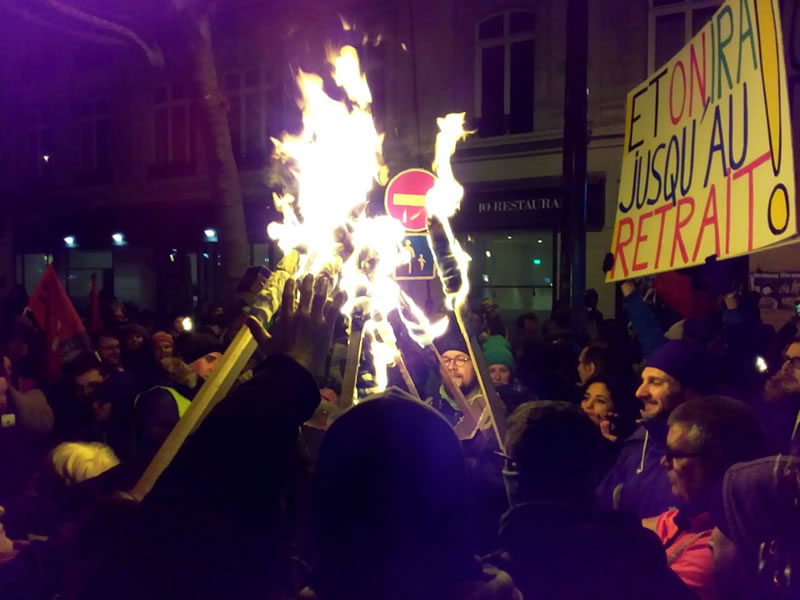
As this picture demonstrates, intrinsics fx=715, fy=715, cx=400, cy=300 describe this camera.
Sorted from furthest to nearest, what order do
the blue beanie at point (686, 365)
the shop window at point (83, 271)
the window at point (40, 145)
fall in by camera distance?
the window at point (40, 145) < the shop window at point (83, 271) < the blue beanie at point (686, 365)

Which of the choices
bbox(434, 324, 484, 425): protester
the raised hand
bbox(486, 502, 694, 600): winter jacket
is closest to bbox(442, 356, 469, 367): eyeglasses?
bbox(434, 324, 484, 425): protester

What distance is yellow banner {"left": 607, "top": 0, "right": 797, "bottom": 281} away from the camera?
271 centimetres

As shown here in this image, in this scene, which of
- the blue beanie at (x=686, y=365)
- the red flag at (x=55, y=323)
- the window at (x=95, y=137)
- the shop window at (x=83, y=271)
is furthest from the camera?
the shop window at (x=83, y=271)

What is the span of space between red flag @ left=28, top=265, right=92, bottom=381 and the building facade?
378cm

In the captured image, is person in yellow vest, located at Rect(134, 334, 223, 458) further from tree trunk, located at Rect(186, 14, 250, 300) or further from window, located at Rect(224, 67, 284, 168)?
window, located at Rect(224, 67, 284, 168)

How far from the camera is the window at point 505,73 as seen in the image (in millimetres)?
14195

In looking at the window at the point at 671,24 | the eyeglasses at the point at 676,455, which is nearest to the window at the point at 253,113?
the window at the point at 671,24

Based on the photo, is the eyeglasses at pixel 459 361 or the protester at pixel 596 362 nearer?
the protester at pixel 596 362

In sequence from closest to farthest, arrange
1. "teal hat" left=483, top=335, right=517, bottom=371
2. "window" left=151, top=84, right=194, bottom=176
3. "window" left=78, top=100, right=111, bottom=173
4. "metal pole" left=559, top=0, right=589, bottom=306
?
"teal hat" left=483, top=335, right=517, bottom=371, "metal pole" left=559, top=0, right=589, bottom=306, "window" left=151, top=84, right=194, bottom=176, "window" left=78, top=100, right=111, bottom=173

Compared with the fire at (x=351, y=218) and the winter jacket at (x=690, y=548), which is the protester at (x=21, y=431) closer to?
the fire at (x=351, y=218)

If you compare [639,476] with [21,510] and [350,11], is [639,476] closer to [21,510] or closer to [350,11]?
[21,510]

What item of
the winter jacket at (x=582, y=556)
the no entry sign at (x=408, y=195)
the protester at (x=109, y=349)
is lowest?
the winter jacket at (x=582, y=556)

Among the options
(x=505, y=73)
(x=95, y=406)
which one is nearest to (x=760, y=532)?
(x=95, y=406)

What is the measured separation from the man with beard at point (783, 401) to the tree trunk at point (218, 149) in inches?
305
